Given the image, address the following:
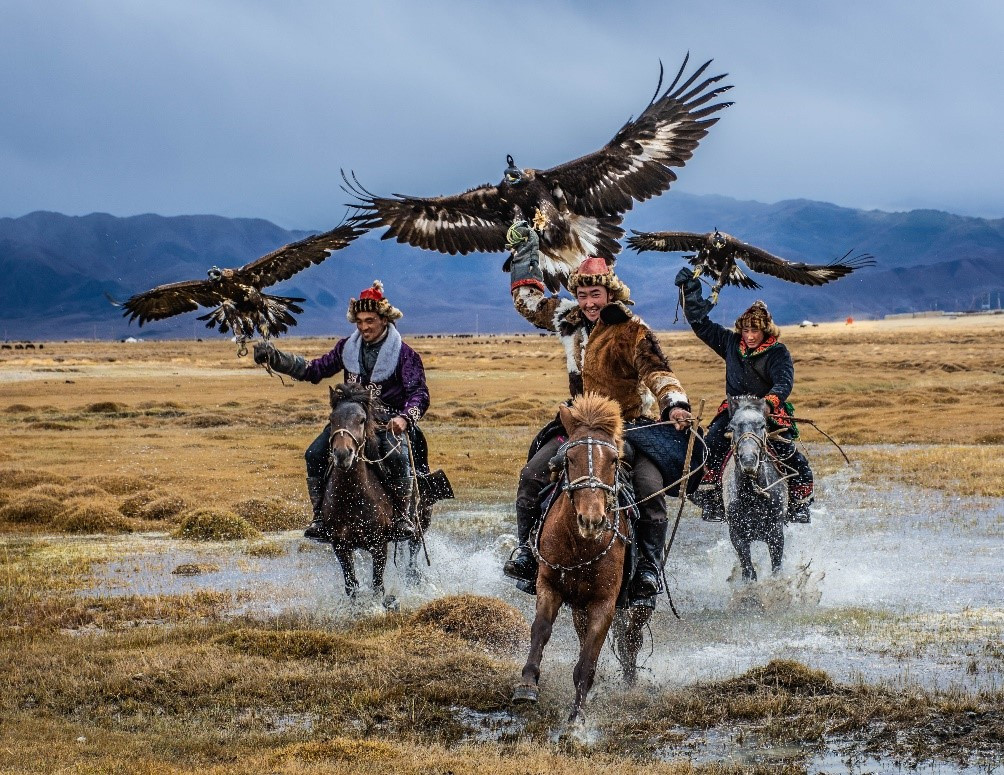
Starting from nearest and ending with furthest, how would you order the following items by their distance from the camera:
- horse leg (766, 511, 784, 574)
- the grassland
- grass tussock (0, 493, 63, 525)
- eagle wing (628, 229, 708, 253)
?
the grassland → eagle wing (628, 229, 708, 253) → horse leg (766, 511, 784, 574) → grass tussock (0, 493, 63, 525)

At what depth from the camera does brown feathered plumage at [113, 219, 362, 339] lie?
1000cm

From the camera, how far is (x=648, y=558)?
7.87 meters

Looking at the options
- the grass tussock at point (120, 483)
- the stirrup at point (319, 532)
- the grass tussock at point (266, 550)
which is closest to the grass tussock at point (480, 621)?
the stirrup at point (319, 532)

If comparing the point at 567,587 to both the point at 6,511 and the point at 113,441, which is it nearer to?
the point at 6,511

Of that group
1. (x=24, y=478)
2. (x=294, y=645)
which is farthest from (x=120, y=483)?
(x=294, y=645)

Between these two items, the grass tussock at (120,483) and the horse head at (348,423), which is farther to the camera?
the grass tussock at (120,483)

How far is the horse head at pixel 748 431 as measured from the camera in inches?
409

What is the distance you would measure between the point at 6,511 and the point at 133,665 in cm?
837

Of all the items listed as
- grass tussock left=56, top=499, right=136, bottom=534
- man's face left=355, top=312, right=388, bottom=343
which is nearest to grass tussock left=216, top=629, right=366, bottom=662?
man's face left=355, top=312, right=388, bottom=343

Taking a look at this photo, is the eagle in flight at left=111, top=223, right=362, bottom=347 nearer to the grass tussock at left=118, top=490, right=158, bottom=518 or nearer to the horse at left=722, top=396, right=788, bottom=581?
the horse at left=722, top=396, right=788, bottom=581

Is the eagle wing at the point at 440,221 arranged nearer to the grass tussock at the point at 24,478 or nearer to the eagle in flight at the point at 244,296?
the eagle in flight at the point at 244,296

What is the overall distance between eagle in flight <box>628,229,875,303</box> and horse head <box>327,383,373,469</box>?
2766 millimetres

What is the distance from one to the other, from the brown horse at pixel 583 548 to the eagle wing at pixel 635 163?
3.47m

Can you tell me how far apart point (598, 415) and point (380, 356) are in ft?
13.1
